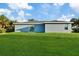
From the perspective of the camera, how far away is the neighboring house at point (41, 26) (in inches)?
318

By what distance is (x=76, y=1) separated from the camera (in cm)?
790

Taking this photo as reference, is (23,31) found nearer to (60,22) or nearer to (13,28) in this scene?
(13,28)

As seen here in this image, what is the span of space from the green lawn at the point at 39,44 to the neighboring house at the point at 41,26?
195mm

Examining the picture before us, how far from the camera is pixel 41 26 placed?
8.12 metres

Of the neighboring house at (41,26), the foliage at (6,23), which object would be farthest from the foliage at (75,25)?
the foliage at (6,23)

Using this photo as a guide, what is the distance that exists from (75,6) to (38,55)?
7.97 ft

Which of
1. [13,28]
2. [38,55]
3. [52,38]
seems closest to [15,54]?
[38,55]

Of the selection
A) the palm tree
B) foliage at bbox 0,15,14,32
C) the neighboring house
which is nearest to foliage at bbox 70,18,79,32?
the neighboring house

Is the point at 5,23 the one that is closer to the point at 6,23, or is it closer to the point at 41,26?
the point at 6,23

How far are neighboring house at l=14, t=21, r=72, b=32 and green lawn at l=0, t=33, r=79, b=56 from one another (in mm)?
195

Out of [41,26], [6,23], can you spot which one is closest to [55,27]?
[41,26]

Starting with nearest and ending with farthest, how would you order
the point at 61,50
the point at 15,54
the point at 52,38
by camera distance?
the point at 15,54 < the point at 61,50 < the point at 52,38

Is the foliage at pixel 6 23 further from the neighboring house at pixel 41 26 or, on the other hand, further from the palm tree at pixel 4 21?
the neighboring house at pixel 41 26

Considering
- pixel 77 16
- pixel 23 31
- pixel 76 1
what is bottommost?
pixel 23 31
